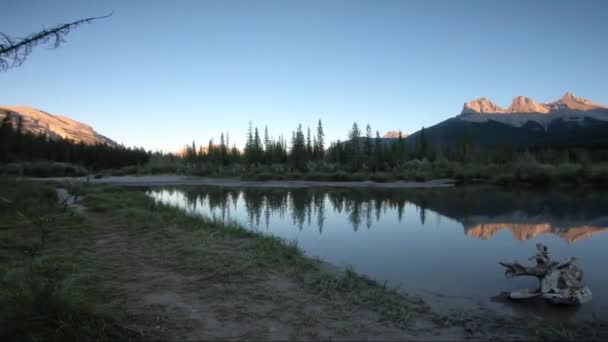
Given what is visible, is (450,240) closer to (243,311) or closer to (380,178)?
(243,311)

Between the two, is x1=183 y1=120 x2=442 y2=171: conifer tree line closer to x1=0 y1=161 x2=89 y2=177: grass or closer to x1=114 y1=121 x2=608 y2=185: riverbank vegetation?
x1=114 y1=121 x2=608 y2=185: riverbank vegetation

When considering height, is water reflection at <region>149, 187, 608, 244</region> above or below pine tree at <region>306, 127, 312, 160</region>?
below

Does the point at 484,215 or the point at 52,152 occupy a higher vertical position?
the point at 52,152

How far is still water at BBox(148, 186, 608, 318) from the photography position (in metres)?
6.18

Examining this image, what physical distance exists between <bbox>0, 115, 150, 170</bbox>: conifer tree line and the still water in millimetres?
44498

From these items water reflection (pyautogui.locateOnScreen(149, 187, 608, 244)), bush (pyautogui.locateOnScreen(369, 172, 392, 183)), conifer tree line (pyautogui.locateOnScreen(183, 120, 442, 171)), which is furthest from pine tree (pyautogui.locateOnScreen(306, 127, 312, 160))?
water reflection (pyautogui.locateOnScreen(149, 187, 608, 244))

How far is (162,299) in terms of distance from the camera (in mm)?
4609

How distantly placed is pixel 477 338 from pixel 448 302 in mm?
1516

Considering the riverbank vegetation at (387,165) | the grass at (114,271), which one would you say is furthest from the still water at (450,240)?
the riverbank vegetation at (387,165)

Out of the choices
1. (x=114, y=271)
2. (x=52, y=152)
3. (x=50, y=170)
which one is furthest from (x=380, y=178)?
(x=52, y=152)

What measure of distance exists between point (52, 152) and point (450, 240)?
7941cm

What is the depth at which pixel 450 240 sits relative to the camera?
34.6 ft

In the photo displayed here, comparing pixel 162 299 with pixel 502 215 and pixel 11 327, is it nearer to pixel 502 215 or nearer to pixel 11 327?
pixel 11 327

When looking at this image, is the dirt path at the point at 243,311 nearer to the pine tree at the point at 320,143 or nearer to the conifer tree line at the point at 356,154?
the conifer tree line at the point at 356,154
